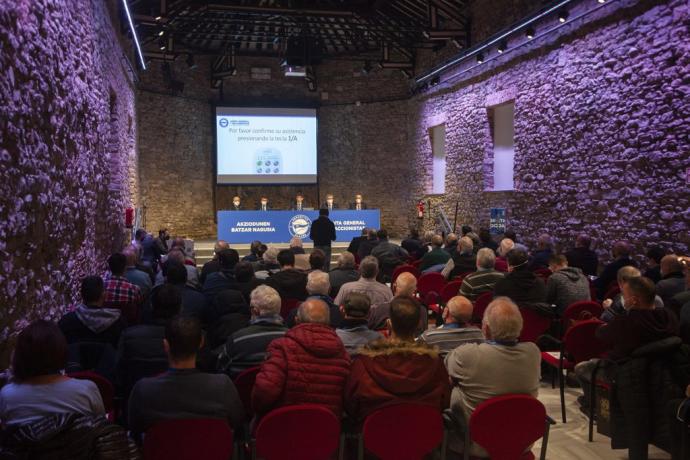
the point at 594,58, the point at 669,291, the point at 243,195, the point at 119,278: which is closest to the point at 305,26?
the point at 243,195

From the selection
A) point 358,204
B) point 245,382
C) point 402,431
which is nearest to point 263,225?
point 358,204

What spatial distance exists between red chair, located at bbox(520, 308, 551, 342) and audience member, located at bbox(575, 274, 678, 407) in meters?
A: 1.14

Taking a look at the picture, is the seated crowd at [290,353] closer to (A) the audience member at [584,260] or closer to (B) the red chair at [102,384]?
(B) the red chair at [102,384]

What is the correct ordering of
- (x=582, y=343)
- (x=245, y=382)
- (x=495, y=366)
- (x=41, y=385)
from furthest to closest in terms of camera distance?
(x=582, y=343)
(x=245, y=382)
(x=495, y=366)
(x=41, y=385)

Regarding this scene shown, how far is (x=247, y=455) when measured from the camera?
252 centimetres

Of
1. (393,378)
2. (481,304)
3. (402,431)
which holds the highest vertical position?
(393,378)

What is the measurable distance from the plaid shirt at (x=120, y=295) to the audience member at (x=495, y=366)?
2756mm

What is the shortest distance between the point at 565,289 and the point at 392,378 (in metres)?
2.78

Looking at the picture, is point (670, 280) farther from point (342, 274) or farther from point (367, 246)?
point (367, 246)

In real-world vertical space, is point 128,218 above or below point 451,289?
above

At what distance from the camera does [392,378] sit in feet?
7.50

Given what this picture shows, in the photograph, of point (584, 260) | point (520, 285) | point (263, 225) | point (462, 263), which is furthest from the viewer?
point (263, 225)

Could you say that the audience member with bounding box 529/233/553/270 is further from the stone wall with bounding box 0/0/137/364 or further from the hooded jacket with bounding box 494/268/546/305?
the stone wall with bounding box 0/0/137/364

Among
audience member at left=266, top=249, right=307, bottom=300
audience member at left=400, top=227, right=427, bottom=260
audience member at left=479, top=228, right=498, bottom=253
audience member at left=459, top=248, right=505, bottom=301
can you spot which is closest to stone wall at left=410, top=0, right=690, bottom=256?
audience member at left=479, top=228, right=498, bottom=253
